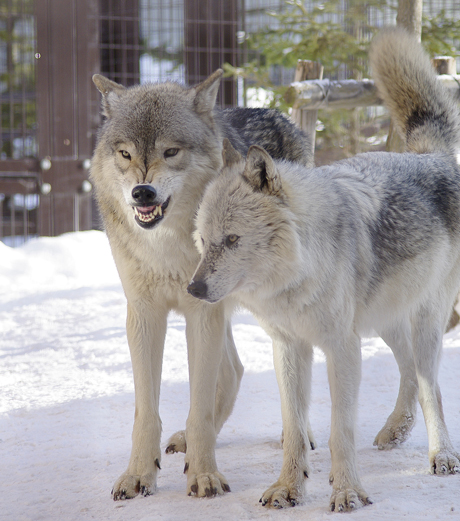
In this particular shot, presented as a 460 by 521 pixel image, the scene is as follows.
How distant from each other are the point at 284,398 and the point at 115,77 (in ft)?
22.5

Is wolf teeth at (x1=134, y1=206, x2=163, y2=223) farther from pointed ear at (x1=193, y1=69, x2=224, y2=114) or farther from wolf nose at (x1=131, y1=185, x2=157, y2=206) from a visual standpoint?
pointed ear at (x1=193, y1=69, x2=224, y2=114)

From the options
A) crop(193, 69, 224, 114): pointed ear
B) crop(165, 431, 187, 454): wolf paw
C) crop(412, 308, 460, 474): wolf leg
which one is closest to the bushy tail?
crop(412, 308, 460, 474): wolf leg

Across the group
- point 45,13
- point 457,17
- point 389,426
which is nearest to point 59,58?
point 45,13

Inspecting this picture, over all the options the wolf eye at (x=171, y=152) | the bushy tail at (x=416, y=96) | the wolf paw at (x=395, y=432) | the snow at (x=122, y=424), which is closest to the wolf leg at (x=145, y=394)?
the snow at (x=122, y=424)

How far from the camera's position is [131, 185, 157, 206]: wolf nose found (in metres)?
2.65

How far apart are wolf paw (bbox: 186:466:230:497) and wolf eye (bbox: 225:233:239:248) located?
44.4 inches

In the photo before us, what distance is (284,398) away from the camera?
287 centimetres

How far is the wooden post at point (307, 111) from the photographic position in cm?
593

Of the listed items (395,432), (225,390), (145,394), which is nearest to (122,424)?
(225,390)

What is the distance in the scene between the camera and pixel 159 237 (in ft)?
9.58

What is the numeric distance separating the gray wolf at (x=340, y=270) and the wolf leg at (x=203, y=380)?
0.24m

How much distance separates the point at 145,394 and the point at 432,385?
1537mm

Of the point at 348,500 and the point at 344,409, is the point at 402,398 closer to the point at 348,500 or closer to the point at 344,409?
the point at 344,409

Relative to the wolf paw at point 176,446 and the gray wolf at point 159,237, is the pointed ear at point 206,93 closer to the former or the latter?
the gray wolf at point 159,237
